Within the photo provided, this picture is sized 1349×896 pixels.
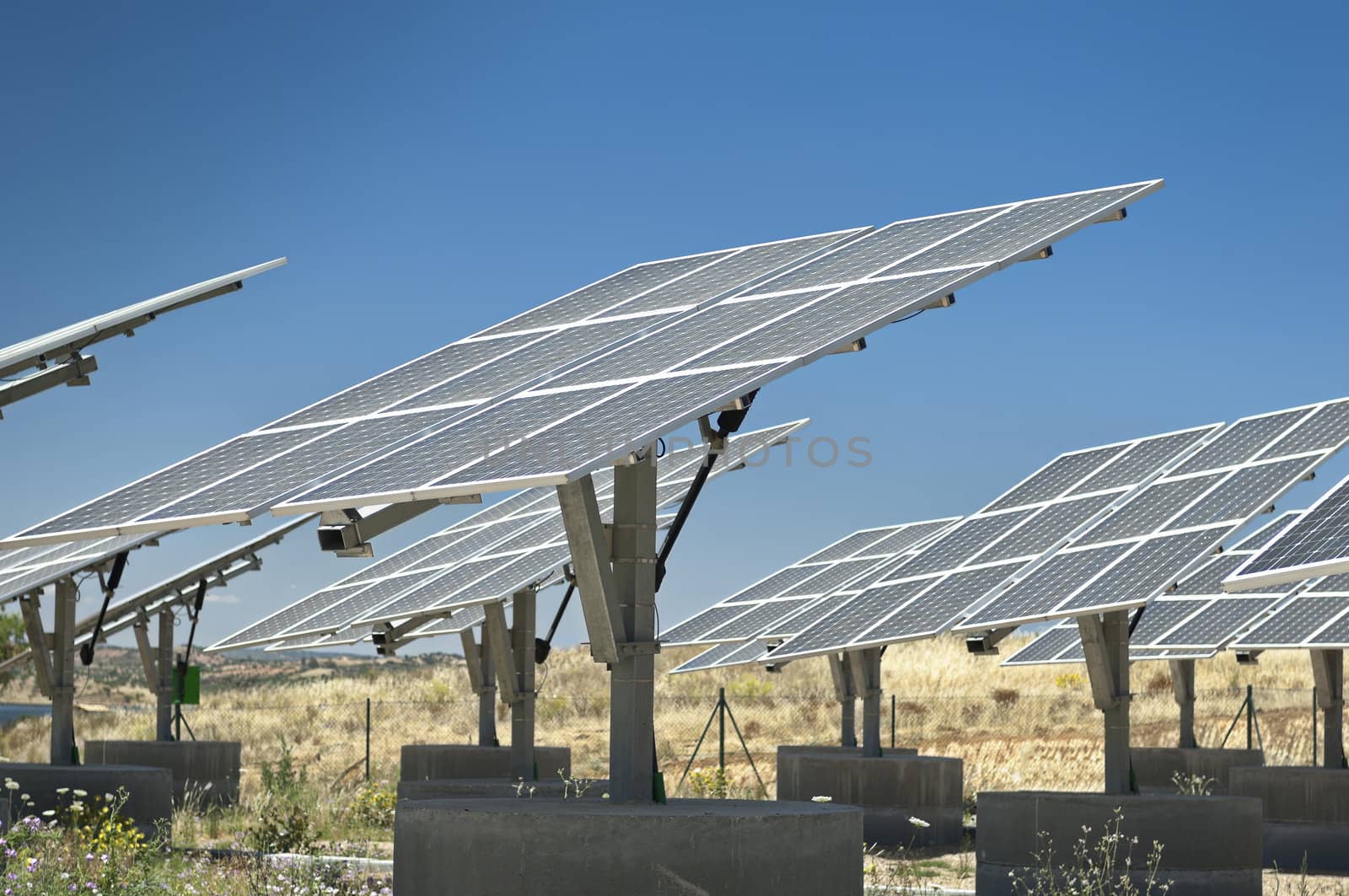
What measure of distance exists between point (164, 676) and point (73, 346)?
17.3 m

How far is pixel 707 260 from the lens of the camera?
17.8 meters

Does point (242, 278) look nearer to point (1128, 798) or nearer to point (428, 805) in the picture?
point (428, 805)

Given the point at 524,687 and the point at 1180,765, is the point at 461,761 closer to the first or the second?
the point at 524,687

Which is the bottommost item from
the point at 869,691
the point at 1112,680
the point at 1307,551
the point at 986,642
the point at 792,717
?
the point at 792,717

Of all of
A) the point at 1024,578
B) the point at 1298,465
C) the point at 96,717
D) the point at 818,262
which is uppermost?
the point at 818,262

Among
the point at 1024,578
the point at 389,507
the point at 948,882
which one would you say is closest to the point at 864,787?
the point at 948,882

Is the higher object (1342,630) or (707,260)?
(707,260)

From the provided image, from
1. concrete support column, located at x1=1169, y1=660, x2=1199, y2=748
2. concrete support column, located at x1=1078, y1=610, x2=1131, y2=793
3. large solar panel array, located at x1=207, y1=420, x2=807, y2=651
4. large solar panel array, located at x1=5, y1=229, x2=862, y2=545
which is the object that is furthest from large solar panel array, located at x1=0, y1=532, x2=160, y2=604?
concrete support column, located at x1=1169, y1=660, x2=1199, y2=748

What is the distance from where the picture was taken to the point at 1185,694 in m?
29.7

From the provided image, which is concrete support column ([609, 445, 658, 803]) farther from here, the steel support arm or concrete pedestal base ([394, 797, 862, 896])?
the steel support arm

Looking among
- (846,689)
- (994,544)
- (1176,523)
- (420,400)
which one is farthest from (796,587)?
(420,400)

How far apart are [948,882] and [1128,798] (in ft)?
15.1

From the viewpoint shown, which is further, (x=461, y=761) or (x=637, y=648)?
(x=461, y=761)

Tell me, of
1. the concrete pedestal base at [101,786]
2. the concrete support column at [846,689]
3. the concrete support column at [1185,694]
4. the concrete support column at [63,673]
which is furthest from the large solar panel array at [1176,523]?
the concrete support column at [63,673]
